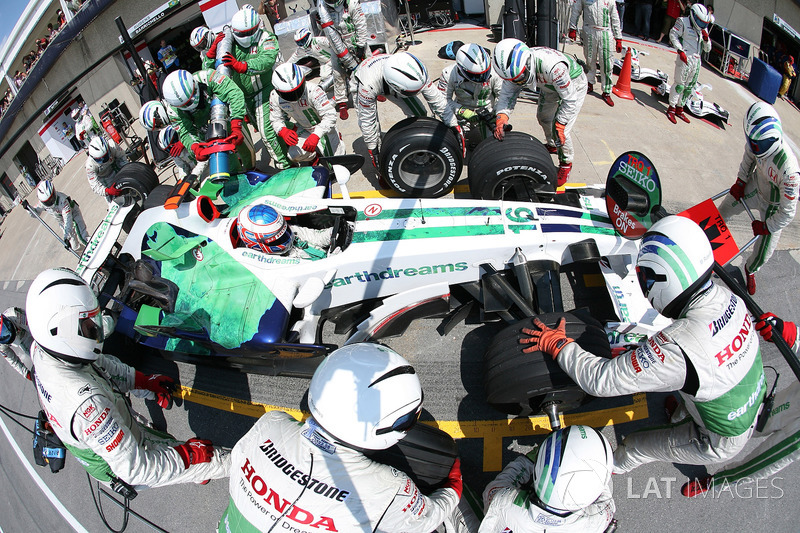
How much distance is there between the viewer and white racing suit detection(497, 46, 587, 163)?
519cm

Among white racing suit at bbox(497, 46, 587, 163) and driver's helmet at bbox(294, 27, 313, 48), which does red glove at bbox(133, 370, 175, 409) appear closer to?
white racing suit at bbox(497, 46, 587, 163)

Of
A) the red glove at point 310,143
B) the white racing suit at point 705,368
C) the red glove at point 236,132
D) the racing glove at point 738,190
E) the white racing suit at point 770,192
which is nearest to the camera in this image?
the white racing suit at point 705,368

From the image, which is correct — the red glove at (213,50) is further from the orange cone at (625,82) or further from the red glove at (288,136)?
the orange cone at (625,82)

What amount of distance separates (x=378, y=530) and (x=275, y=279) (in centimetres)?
231

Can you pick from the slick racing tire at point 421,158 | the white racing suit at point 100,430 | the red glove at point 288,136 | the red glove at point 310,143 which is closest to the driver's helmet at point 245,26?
the red glove at point 288,136

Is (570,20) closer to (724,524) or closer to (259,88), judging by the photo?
(259,88)

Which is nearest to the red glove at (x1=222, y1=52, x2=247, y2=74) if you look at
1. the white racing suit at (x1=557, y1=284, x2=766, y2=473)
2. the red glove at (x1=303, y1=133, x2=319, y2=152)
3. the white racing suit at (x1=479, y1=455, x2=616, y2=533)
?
the red glove at (x1=303, y1=133, x2=319, y2=152)

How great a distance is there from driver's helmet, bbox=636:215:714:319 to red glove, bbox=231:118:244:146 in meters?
4.94

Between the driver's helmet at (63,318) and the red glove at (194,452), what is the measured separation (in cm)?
95

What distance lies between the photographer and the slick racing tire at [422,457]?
Answer: 9.84 feet

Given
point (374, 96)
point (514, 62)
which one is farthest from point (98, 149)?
point (514, 62)

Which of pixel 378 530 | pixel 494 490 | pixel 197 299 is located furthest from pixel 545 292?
pixel 197 299

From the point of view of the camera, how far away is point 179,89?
18.7 ft

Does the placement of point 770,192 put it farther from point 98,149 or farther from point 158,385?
point 98,149
